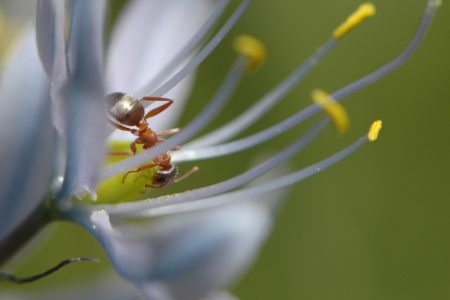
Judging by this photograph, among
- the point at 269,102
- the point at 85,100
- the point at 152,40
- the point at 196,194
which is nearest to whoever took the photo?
the point at 85,100

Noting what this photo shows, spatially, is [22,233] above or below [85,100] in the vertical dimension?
below

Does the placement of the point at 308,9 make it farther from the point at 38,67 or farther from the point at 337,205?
the point at 38,67

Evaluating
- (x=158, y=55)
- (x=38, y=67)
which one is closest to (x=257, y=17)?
(x=158, y=55)

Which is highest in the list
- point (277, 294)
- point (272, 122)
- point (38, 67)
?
point (38, 67)

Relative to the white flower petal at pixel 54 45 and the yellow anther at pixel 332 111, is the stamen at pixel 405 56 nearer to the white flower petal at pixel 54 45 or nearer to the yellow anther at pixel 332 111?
the yellow anther at pixel 332 111

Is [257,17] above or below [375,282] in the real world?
above

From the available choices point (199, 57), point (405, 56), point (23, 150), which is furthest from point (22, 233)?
point (405, 56)

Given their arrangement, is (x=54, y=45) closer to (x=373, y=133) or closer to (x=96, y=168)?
(x=96, y=168)
